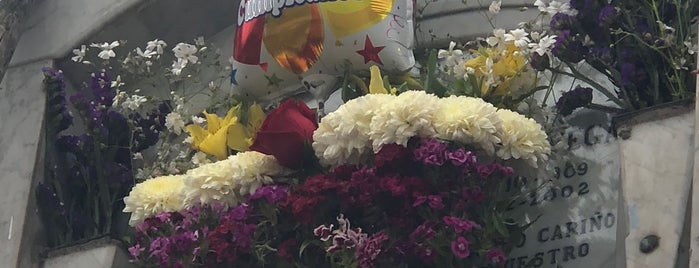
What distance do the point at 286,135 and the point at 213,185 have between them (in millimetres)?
274

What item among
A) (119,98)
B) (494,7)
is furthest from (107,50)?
(494,7)

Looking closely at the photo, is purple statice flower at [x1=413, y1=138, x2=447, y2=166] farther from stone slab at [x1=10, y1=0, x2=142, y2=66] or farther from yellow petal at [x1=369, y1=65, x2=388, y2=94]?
stone slab at [x1=10, y1=0, x2=142, y2=66]

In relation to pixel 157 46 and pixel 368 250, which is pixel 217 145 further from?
pixel 368 250

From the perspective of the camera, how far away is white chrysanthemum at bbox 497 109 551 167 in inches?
173

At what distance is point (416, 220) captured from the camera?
14.2 feet

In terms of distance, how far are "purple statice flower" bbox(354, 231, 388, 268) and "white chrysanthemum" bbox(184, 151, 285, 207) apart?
49 cm

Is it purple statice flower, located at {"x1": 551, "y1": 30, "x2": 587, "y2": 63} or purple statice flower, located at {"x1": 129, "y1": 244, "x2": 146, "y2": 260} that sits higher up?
purple statice flower, located at {"x1": 551, "y1": 30, "x2": 587, "y2": 63}

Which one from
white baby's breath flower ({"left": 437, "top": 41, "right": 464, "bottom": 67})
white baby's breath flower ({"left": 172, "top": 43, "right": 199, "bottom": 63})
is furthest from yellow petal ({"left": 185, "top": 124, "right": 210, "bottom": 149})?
white baby's breath flower ({"left": 437, "top": 41, "right": 464, "bottom": 67})

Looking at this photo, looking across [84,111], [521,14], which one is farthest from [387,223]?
[84,111]

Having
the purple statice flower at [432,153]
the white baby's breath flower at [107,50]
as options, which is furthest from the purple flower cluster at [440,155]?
the white baby's breath flower at [107,50]

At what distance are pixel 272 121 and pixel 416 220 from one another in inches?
22.7

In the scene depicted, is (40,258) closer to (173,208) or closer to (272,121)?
(173,208)

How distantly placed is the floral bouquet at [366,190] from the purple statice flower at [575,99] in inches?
8.3

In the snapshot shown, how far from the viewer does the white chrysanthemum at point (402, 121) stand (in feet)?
14.3
